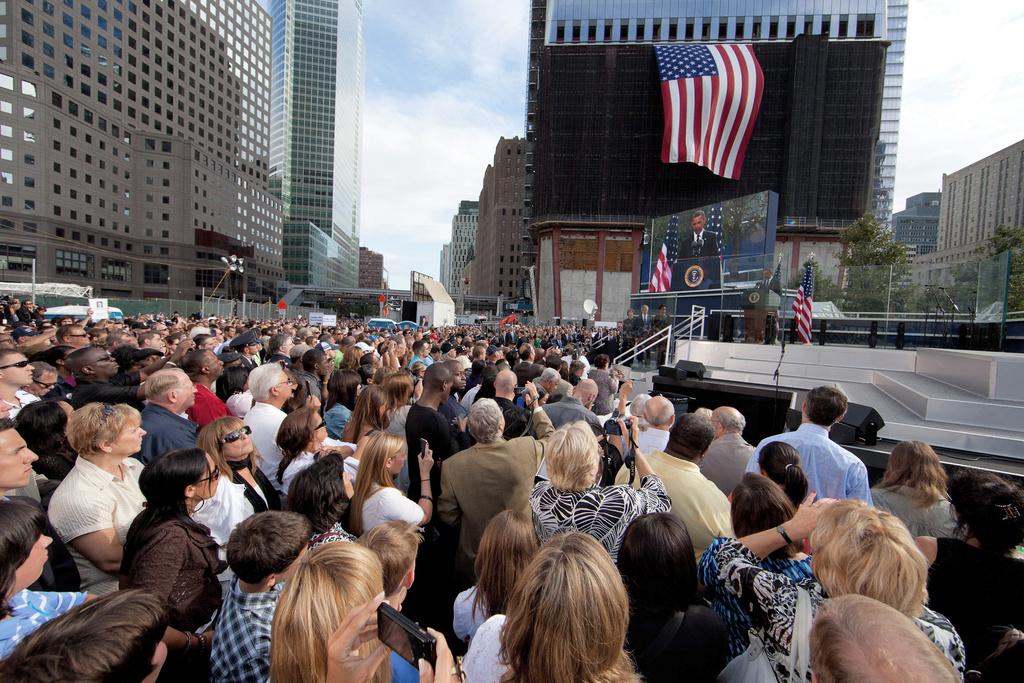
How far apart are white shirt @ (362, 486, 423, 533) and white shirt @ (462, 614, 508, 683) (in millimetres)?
1208

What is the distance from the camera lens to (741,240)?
20.5m

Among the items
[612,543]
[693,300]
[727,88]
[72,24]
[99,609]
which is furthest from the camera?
[72,24]

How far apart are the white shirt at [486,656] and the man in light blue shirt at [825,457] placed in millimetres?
2503

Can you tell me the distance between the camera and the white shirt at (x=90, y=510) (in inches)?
94.1

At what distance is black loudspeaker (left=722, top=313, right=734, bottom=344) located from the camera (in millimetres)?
14188

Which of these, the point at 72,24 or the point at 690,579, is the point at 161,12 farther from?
the point at 690,579

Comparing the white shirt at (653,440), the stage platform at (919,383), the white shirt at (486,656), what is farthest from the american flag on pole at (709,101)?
the white shirt at (486,656)

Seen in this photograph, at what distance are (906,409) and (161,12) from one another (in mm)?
97758

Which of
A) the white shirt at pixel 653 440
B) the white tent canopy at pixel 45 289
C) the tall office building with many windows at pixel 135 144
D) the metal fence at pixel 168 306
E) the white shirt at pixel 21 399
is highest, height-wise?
the tall office building with many windows at pixel 135 144

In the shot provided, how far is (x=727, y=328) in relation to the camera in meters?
14.3

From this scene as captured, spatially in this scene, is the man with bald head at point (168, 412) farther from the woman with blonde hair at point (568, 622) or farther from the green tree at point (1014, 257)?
the green tree at point (1014, 257)

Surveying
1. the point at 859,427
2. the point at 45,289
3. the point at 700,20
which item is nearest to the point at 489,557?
the point at 859,427

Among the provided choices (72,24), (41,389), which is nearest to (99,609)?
(41,389)

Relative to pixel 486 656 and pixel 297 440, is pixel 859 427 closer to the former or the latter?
pixel 486 656
